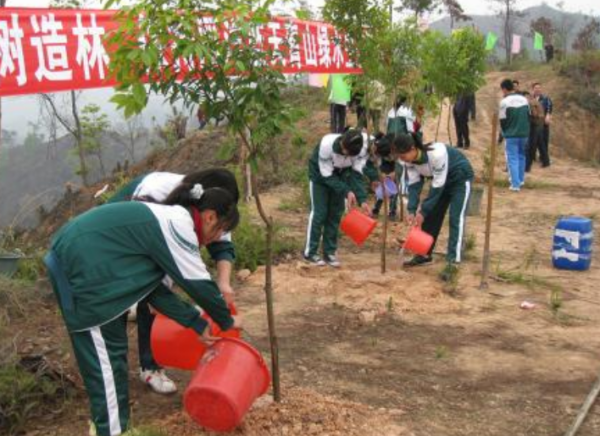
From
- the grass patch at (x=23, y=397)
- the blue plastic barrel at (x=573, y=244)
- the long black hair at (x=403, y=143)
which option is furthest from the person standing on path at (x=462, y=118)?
the grass patch at (x=23, y=397)

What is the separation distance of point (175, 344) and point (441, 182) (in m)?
3.20

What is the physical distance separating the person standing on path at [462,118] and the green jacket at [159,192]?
9789 millimetres

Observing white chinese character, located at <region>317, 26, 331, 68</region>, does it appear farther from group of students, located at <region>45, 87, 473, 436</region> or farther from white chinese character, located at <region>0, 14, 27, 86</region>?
group of students, located at <region>45, 87, 473, 436</region>

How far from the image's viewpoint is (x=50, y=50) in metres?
5.85

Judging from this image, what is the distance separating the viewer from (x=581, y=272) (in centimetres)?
655

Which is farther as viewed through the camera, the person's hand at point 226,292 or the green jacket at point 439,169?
the green jacket at point 439,169

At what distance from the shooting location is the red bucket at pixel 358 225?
240 inches

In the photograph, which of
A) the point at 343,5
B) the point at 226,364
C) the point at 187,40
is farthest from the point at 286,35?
the point at 343,5

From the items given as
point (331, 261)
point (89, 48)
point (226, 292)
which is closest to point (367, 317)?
point (331, 261)

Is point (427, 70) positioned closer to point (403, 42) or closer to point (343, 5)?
point (403, 42)

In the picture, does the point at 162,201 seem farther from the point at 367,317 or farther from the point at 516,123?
the point at 516,123

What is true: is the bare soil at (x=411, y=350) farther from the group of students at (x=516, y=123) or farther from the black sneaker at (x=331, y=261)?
the group of students at (x=516, y=123)

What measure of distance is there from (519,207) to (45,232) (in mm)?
8034

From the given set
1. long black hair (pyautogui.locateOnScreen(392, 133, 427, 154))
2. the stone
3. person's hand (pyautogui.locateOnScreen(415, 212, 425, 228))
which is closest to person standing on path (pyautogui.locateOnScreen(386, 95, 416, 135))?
person's hand (pyautogui.locateOnScreen(415, 212, 425, 228))
